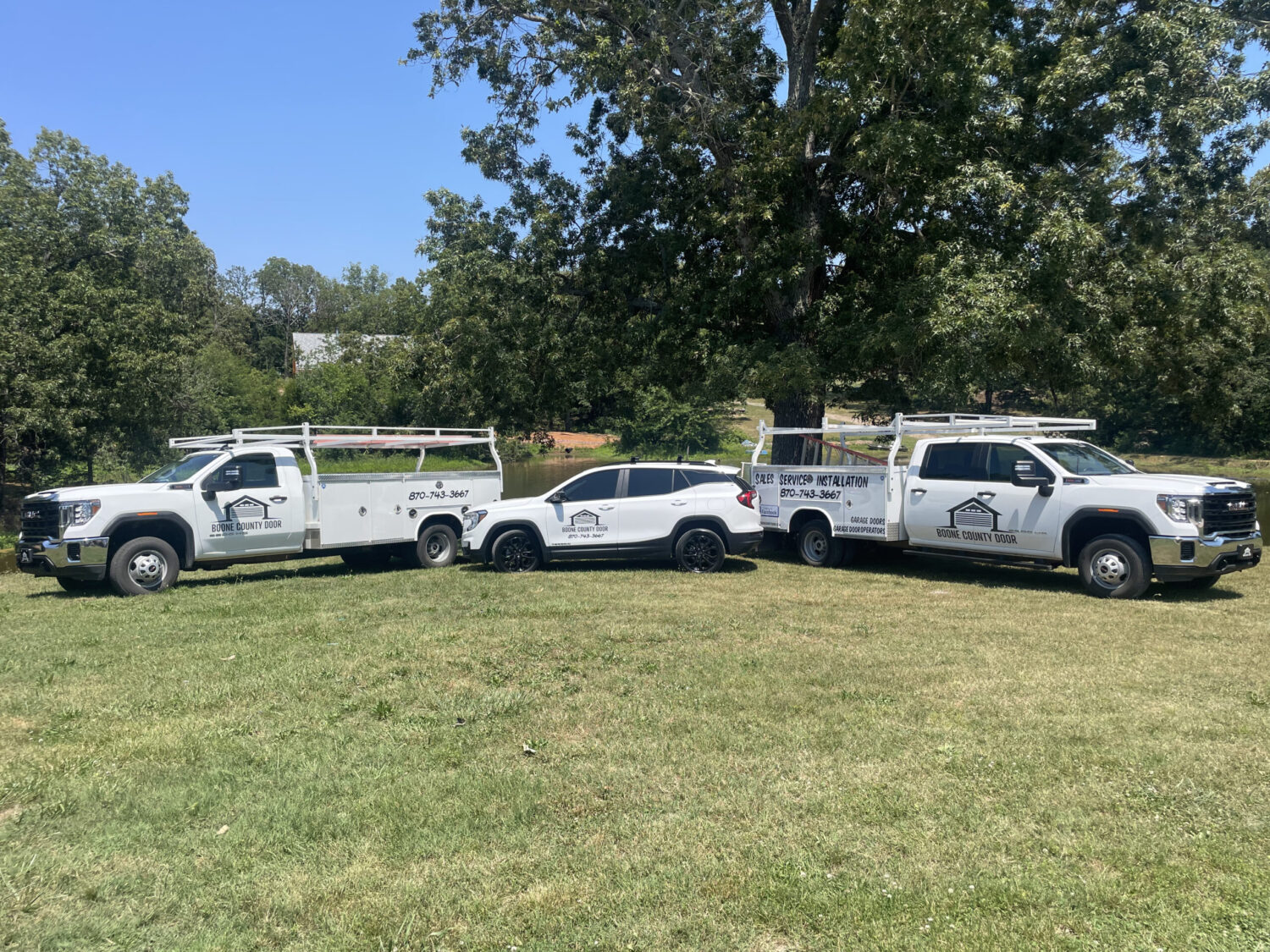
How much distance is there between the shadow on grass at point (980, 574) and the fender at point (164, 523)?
346 inches

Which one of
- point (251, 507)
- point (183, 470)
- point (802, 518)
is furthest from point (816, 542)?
point (183, 470)

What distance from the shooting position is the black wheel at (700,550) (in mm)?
13539

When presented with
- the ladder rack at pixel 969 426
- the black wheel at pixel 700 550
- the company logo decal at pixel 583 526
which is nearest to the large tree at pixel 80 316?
the company logo decal at pixel 583 526

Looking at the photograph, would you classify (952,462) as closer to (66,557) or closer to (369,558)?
(369,558)

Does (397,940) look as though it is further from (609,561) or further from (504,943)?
(609,561)

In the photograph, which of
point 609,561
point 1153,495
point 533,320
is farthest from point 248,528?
point 1153,495

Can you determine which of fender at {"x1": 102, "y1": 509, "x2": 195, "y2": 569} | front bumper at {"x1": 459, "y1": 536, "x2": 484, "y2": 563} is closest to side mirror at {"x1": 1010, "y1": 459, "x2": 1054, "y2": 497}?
front bumper at {"x1": 459, "y1": 536, "x2": 484, "y2": 563}

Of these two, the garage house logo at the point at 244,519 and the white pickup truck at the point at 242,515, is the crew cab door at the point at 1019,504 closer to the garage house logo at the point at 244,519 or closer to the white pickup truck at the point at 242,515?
the white pickup truck at the point at 242,515

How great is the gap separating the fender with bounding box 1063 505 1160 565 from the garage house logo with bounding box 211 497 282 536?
10.6m

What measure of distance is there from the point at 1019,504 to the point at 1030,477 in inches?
14.9

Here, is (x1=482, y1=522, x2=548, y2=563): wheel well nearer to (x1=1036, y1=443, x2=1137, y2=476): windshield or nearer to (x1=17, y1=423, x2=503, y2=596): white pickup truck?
(x1=17, y1=423, x2=503, y2=596): white pickup truck

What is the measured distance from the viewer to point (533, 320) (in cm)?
1941

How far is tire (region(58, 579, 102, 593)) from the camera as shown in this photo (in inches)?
492

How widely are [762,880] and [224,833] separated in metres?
2.46
